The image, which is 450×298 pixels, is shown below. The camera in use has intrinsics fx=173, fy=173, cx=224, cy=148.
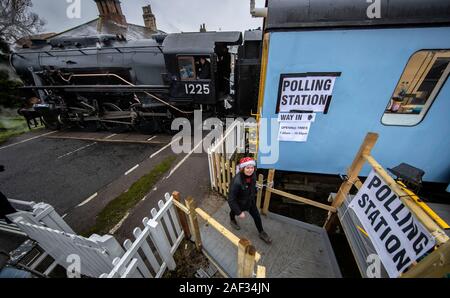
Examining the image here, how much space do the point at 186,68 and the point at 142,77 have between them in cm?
248

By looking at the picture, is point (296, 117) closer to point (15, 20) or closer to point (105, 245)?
point (105, 245)

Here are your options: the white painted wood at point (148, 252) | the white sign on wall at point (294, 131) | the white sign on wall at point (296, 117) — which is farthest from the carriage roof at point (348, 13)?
the white painted wood at point (148, 252)

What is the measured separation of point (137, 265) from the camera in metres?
2.17

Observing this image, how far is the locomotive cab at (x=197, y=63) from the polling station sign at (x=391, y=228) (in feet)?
18.3

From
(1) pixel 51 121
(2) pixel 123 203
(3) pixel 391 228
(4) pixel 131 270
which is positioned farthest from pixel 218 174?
(1) pixel 51 121

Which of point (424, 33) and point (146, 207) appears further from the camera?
point (146, 207)

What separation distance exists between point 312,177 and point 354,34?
8.81ft

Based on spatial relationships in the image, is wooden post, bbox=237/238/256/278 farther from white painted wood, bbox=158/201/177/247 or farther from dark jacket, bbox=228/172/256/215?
white painted wood, bbox=158/201/177/247

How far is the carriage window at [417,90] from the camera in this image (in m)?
2.78

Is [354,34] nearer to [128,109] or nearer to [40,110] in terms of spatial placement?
[128,109]

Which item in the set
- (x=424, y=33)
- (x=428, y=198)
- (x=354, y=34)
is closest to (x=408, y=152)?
(x=428, y=198)

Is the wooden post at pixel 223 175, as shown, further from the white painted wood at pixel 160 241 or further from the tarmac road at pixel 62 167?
the tarmac road at pixel 62 167

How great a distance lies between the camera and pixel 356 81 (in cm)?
284

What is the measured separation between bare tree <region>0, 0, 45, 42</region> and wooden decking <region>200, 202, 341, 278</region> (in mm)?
21891
